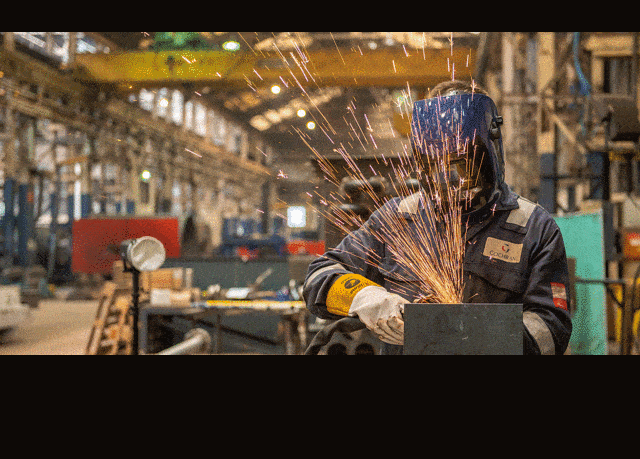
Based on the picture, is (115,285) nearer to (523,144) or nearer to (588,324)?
(588,324)

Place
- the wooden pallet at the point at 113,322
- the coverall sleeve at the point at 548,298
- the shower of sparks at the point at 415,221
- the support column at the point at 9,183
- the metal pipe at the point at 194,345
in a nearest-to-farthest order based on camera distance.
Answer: the coverall sleeve at the point at 548,298 < the shower of sparks at the point at 415,221 < the metal pipe at the point at 194,345 < the wooden pallet at the point at 113,322 < the support column at the point at 9,183

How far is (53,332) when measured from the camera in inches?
225

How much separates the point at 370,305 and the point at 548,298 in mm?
474

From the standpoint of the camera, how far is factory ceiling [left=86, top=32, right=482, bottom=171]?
5.22 feet

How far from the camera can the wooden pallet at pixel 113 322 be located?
4.38 metres

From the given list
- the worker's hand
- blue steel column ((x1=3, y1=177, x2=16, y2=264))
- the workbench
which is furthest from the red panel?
the worker's hand

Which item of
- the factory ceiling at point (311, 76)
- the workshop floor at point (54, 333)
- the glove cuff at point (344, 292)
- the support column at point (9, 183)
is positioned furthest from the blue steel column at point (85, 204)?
the glove cuff at point (344, 292)

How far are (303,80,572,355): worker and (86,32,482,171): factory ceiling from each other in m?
0.34

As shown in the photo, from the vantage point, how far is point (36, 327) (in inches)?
237

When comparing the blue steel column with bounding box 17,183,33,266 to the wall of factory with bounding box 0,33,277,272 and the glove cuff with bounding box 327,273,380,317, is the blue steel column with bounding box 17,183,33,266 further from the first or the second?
the glove cuff with bounding box 327,273,380,317

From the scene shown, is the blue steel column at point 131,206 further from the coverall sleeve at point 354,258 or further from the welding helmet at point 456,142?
the welding helmet at point 456,142

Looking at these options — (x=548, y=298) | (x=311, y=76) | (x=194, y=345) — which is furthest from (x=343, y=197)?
(x=311, y=76)
